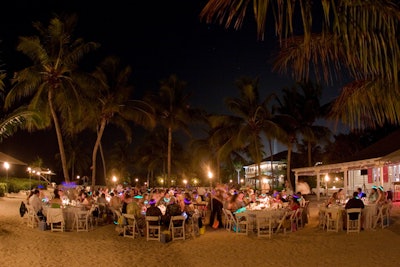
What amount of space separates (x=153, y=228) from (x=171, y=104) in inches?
921

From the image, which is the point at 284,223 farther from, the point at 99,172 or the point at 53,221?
the point at 99,172

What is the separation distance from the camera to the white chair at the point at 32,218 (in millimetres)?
15242

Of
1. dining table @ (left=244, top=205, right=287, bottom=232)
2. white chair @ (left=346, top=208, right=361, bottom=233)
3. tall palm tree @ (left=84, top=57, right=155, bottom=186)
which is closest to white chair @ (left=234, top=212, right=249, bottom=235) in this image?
dining table @ (left=244, top=205, right=287, bottom=232)

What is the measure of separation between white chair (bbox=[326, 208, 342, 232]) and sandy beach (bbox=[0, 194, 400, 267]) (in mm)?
348

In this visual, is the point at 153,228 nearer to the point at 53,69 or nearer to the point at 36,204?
the point at 36,204

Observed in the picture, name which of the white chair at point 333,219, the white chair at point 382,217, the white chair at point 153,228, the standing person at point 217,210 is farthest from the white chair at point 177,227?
the white chair at point 382,217

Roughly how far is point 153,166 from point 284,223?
4584 centimetres

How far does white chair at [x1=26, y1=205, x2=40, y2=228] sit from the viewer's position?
50.0 feet

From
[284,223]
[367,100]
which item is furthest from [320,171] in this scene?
[367,100]

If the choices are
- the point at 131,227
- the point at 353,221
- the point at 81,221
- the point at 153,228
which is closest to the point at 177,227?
the point at 153,228

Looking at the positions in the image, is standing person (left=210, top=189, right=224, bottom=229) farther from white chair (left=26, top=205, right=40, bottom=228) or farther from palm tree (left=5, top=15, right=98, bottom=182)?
palm tree (left=5, top=15, right=98, bottom=182)

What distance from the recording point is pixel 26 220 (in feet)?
55.4

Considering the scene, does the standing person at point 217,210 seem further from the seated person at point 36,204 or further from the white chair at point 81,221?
the seated person at point 36,204

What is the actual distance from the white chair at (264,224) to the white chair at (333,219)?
191 cm
